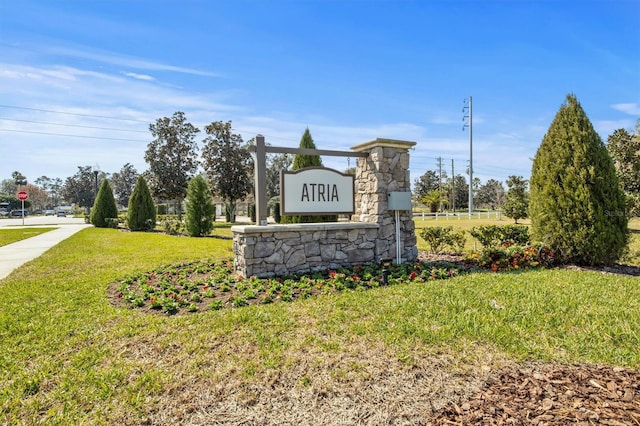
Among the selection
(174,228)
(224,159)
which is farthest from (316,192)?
(224,159)

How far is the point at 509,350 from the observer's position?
2.69 meters

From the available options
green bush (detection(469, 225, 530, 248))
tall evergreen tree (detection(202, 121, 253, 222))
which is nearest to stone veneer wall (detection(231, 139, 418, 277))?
green bush (detection(469, 225, 530, 248))

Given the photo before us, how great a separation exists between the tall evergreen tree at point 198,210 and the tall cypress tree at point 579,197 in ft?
36.6

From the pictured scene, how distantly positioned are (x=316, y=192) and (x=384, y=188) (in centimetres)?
126

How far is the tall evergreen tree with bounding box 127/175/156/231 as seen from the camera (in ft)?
55.1

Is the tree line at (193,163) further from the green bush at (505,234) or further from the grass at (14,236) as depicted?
the green bush at (505,234)

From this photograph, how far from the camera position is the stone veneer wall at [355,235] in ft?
17.7

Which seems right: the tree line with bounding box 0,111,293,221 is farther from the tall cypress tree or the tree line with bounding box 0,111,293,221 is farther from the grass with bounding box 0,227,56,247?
the tall cypress tree

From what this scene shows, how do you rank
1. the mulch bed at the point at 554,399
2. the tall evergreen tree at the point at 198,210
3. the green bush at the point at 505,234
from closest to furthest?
the mulch bed at the point at 554,399
the green bush at the point at 505,234
the tall evergreen tree at the point at 198,210

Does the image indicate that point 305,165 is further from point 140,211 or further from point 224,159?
point 224,159

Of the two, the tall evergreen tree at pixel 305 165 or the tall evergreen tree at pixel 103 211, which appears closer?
the tall evergreen tree at pixel 305 165

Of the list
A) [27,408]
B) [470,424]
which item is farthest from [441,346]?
[27,408]

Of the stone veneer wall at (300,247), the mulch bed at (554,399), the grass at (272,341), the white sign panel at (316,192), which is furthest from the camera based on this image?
the white sign panel at (316,192)

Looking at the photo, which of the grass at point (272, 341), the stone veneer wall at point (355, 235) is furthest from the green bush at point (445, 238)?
the grass at point (272, 341)
